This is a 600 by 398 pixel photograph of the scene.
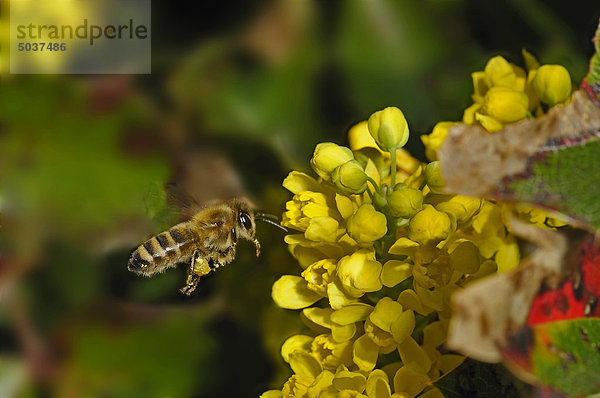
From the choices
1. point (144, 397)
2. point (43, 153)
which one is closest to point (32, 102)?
point (43, 153)

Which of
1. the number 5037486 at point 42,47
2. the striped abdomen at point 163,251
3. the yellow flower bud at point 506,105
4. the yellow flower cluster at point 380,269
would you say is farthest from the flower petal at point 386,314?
the number 5037486 at point 42,47

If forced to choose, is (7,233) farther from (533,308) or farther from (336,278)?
(533,308)

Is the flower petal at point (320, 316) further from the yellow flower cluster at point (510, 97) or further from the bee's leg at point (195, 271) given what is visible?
the bee's leg at point (195, 271)

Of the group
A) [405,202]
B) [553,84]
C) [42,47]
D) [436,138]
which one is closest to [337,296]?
[405,202]

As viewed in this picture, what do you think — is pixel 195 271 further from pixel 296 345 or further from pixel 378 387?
pixel 378 387

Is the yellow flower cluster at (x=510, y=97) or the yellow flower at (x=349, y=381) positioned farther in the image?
the yellow flower cluster at (x=510, y=97)
